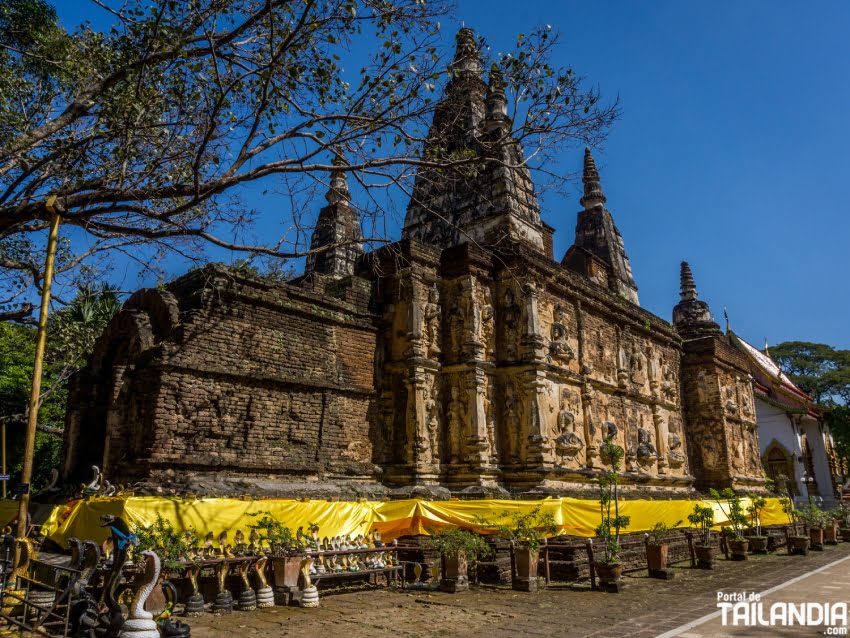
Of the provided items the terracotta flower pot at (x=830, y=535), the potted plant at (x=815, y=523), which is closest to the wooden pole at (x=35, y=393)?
the potted plant at (x=815, y=523)

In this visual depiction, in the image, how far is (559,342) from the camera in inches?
548

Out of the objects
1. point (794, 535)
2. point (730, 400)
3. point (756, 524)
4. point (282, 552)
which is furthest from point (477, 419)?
point (730, 400)

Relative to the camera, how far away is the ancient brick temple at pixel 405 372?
9805 mm

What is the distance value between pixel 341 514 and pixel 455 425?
139 inches

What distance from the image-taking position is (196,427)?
9719 millimetres

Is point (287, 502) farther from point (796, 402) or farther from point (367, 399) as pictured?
point (796, 402)

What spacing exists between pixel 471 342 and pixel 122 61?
7801 millimetres

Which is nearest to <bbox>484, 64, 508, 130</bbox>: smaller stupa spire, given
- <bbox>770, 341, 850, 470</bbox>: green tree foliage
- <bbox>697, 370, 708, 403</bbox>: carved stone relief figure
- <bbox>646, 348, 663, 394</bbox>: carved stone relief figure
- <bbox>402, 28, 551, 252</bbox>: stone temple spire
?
<bbox>402, 28, 551, 252</bbox>: stone temple spire

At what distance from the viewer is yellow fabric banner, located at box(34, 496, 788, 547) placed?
25.8 ft

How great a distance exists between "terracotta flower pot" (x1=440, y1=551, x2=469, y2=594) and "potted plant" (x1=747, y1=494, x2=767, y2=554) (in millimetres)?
9746

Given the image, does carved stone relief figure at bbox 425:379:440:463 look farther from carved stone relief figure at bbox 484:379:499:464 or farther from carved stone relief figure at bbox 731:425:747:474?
carved stone relief figure at bbox 731:425:747:474

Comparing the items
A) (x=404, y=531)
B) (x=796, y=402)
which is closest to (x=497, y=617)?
(x=404, y=531)

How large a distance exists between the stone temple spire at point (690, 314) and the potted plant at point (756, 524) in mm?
7778

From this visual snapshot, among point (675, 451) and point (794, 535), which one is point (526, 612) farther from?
point (675, 451)
